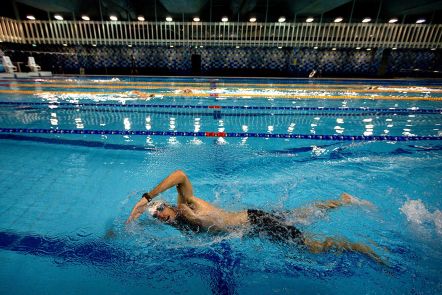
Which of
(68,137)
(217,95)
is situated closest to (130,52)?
(217,95)

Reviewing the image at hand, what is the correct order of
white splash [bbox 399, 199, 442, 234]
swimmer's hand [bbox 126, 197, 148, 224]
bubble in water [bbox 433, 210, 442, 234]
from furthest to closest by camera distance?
white splash [bbox 399, 199, 442, 234]
bubble in water [bbox 433, 210, 442, 234]
swimmer's hand [bbox 126, 197, 148, 224]

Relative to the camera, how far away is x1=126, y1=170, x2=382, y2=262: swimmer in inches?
78.8

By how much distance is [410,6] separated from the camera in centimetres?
1298

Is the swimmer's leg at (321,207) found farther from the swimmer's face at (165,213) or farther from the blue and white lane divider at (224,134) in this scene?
the blue and white lane divider at (224,134)

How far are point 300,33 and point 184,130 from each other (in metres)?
13.3

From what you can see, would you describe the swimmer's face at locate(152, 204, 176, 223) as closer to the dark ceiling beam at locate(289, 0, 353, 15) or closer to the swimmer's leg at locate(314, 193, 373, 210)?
the swimmer's leg at locate(314, 193, 373, 210)

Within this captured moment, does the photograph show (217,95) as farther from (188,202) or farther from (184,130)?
(188,202)

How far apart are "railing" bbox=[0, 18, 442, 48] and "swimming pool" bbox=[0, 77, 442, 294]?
33.4 feet

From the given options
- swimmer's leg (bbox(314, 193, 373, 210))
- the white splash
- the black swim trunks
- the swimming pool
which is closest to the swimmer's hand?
the swimming pool

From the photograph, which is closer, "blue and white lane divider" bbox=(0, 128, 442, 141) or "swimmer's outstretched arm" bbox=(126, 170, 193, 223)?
"swimmer's outstretched arm" bbox=(126, 170, 193, 223)

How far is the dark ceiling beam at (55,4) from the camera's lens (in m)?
12.1

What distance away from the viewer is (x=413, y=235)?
237 cm

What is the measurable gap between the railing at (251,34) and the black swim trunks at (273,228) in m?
14.1

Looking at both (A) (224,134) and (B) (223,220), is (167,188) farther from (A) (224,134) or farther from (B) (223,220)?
(A) (224,134)
